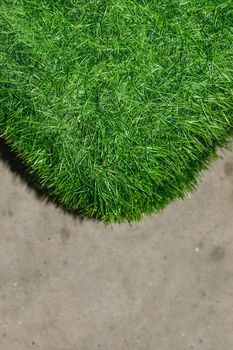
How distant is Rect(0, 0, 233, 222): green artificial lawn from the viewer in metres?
2.56

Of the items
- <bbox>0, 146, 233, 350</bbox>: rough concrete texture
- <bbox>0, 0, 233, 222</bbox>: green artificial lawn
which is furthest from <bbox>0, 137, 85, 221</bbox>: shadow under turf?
<bbox>0, 0, 233, 222</bbox>: green artificial lawn

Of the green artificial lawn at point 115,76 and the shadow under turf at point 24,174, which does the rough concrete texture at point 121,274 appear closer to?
the shadow under turf at point 24,174

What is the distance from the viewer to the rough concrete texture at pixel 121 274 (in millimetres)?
2859

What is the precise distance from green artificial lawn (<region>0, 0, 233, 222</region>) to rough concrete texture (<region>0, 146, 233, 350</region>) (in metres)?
0.38

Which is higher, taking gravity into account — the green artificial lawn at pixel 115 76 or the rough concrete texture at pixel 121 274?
the green artificial lawn at pixel 115 76

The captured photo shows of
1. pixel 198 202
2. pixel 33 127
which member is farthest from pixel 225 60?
pixel 33 127

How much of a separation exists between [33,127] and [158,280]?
97cm

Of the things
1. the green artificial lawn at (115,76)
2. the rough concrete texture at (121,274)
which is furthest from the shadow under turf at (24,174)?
the green artificial lawn at (115,76)

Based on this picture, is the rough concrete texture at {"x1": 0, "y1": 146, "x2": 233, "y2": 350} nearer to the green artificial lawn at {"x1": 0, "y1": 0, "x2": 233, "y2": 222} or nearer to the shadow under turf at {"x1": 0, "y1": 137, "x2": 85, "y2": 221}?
the shadow under turf at {"x1": 0, "y1": 137, "x2": 85, "y2": 221}

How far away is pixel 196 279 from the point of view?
9.41 feet

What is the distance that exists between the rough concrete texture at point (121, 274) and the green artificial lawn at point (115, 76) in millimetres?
380

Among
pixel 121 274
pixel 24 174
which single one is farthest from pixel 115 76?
pixel 121 274

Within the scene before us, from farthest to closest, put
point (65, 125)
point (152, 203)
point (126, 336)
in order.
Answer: point (126, 336), point (152, 203), point (65, 125)

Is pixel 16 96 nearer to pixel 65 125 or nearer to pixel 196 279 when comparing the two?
pixel 65 125
